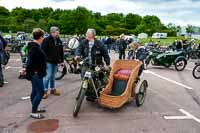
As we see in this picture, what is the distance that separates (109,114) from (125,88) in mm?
906

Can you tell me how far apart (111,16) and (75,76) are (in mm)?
110708

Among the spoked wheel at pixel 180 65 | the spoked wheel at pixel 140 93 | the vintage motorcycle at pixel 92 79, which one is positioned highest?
the vintage motorcycle at pixel 92 79

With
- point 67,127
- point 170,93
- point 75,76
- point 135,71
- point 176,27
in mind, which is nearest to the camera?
point 67,127

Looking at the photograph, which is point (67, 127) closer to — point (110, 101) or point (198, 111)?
point (110, 101)

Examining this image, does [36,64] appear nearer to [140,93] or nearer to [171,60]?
[140,93]

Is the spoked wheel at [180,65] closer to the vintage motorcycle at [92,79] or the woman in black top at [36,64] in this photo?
the vintage motorcycle at [92,79]

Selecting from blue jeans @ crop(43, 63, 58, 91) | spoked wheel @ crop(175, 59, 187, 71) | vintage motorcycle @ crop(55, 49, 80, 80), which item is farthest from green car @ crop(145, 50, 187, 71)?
blue jeans @ crop(43, 63, 58, 91)

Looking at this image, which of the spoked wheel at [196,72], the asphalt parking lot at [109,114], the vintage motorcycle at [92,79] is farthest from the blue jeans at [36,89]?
the spoked wheel at [196,72]

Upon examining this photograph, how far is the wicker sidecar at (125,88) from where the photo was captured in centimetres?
721

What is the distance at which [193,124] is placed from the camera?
6414mm

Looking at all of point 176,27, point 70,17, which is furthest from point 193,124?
point 176,27

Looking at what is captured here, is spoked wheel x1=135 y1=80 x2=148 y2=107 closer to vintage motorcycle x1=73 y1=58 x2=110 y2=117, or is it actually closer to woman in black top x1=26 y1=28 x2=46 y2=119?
vintage motorcycle x1=73 y1=58 x2=110 y2=117

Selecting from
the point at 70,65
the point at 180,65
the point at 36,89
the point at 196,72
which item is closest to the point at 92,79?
the point at 36,89

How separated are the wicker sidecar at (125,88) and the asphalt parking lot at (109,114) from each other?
0.65 feet
